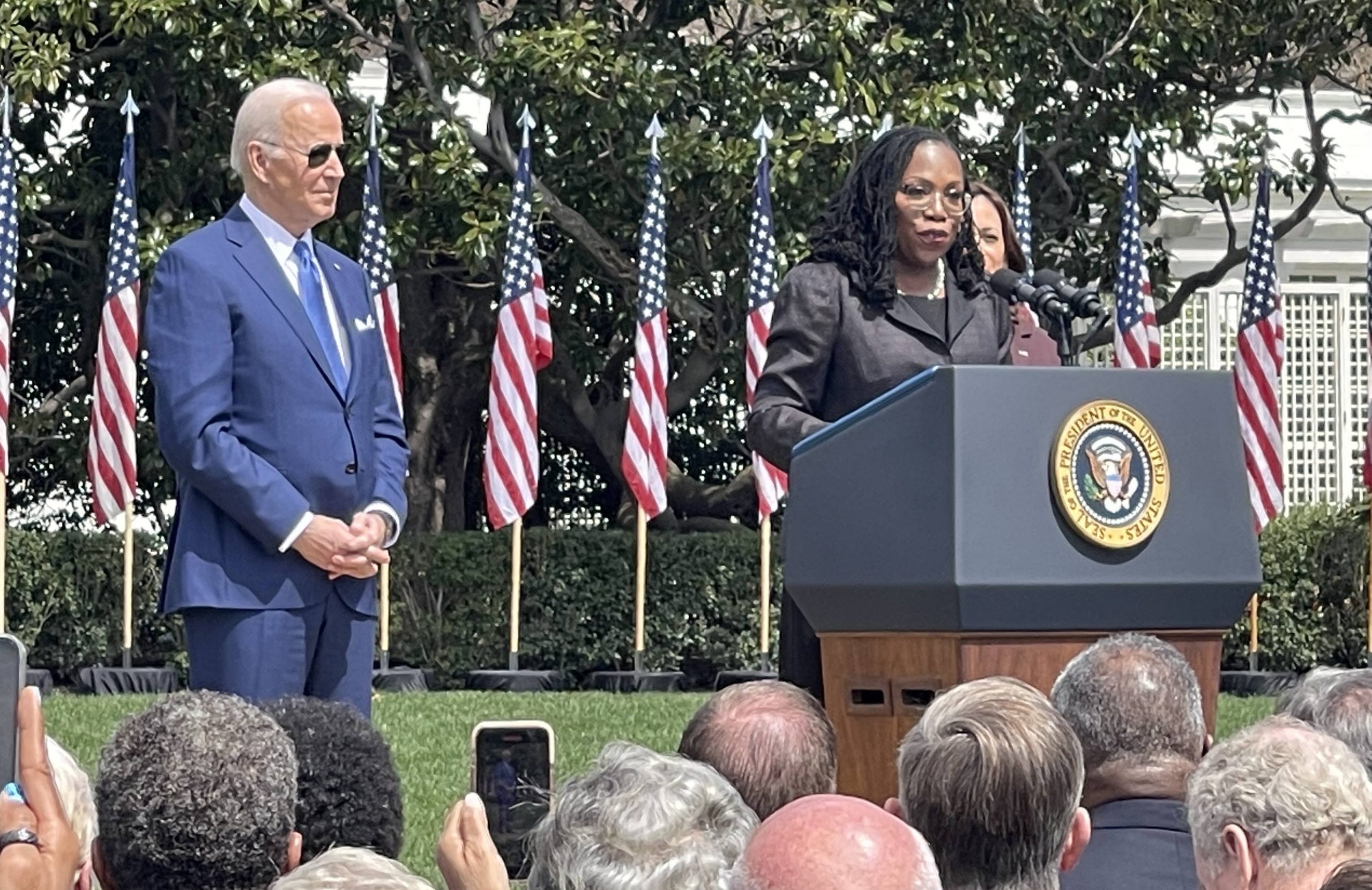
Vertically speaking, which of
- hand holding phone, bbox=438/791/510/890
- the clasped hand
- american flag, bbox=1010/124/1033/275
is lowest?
hand holding phone, bbox=438/791/510/890

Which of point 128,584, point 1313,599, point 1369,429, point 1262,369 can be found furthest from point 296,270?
point 1313,599

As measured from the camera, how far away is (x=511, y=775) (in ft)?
15.3

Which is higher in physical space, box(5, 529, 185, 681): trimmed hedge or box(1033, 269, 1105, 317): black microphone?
box(1033, 269, 1105, 317): black microphone

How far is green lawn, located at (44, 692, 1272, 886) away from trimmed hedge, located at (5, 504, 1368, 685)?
3.27 metres

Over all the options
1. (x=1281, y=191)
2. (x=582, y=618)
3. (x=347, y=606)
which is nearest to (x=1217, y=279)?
→ (x=1281, y=191)

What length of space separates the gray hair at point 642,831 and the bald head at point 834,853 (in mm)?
227

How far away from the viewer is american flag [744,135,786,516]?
14602mm

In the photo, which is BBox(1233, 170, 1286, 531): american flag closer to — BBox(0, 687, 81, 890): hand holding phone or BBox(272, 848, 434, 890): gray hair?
BBox(0, 687, 81, 890): hand holding phone

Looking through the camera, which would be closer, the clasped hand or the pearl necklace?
the clasped hand

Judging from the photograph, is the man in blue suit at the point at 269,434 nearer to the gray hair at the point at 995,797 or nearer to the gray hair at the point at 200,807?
the gray hair at the point at 200,807

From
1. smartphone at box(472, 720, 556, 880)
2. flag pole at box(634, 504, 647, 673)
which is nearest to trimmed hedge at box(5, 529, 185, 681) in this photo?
flag pole at box(634, 504, 647, 673)

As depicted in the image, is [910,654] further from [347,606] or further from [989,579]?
[347,606]

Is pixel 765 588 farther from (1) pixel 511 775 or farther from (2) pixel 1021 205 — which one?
(1) pixel 511 775

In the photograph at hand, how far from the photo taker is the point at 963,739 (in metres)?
3.12
